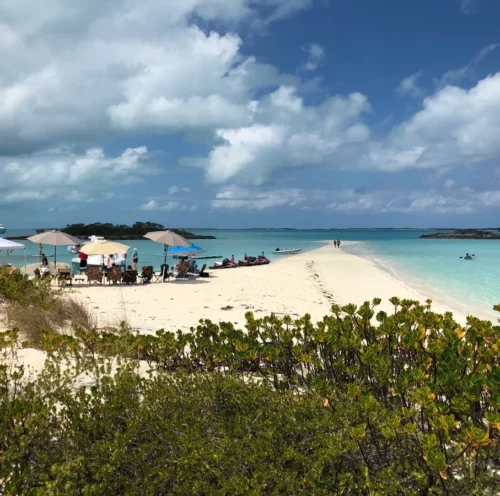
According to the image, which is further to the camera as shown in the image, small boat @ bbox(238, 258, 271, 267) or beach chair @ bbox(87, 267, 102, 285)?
small boat @ bbox(238, 258, 271, 267)

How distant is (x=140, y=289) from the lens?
15.0 metres

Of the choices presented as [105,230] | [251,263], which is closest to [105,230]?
[105,230]

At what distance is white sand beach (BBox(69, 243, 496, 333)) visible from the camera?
954 cm

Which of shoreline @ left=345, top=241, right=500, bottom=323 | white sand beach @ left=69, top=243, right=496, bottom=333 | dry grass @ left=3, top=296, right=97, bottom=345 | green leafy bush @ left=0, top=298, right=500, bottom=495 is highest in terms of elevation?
green leafy bush @ left=0, top=298, right=500, bottom=495

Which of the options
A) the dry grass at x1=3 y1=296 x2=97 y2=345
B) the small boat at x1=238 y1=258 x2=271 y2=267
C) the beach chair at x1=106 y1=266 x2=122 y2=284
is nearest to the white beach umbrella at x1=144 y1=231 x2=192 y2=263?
the beach chair at x1=106 y1=266 x2=122 y2=284

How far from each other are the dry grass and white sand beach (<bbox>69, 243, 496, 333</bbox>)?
0.77 m

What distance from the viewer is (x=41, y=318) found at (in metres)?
6.08

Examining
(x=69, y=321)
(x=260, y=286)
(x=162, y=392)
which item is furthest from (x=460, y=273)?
(x=162, y=392)

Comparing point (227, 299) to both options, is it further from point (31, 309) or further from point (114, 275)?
point (31, 309)

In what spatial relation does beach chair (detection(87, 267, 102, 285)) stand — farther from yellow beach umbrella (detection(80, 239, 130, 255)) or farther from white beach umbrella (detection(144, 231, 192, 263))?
white beach umbrella (detection(144, 231, 192, 263))

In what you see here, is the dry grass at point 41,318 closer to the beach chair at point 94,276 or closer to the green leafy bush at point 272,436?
the green leafy bush at point 272,436

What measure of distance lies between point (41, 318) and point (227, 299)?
729 cm

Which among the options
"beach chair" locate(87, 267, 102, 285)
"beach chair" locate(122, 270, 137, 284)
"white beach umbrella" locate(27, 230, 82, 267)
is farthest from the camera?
"white beach umbrella" locate(27, 230, 82, 267)

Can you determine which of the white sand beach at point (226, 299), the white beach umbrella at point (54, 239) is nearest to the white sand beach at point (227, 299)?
the white sand beach at point (226, 299)
